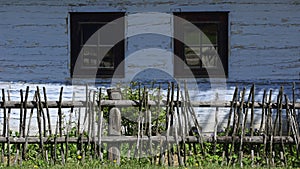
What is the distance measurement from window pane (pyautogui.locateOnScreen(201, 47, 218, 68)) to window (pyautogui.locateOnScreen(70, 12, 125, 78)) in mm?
1527

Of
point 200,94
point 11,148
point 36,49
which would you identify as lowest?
point 11,148

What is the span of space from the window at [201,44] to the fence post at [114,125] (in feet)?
8.57

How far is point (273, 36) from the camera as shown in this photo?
1100 centimetres

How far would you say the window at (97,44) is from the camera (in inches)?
434

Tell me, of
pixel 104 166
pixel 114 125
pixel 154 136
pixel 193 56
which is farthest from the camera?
pixel 193 56

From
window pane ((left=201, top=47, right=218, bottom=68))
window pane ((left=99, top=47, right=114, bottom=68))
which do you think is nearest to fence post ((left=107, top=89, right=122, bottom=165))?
window pane ((left=99, top=47, right=114, bottom=68))

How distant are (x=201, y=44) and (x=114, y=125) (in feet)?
10.5

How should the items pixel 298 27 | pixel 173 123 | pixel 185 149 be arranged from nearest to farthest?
pixel 185 149, pixel 173 123, pixel 298 27

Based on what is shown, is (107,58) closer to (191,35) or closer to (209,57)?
(191,35)

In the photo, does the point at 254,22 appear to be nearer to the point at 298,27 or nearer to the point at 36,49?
the point at 298,27

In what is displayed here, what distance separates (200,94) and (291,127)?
2842mm

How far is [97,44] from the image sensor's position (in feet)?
36.6

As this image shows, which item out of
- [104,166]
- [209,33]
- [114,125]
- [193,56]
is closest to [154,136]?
[114,125]

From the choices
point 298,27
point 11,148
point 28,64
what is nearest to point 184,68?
point 298,27
